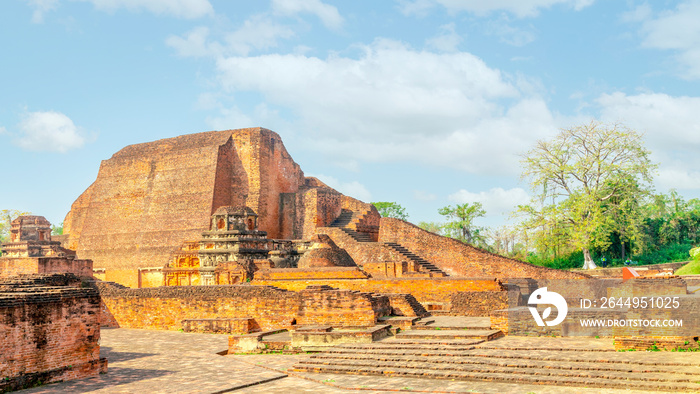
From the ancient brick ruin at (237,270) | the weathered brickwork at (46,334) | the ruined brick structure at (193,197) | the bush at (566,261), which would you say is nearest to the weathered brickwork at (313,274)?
the ancient brick ruin at (237,270)

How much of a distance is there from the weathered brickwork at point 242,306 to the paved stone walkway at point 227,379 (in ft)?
4.97

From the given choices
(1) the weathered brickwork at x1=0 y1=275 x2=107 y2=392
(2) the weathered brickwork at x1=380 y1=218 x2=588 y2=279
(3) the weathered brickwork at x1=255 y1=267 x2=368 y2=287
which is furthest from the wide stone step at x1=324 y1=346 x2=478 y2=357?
(2) the weathered brickwork at x1=380 y1=218 x2=588 y2=279

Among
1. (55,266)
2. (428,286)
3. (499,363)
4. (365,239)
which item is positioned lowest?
(499,363)

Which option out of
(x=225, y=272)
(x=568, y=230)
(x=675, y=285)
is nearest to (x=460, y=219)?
(x=568, y=230)

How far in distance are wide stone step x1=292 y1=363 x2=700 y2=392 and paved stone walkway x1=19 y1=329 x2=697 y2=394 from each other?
14cm

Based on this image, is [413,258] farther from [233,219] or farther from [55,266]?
[55,266]

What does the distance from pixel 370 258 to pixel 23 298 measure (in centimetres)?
1396

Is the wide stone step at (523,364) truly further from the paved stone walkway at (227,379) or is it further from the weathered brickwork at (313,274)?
the weathered brickwork at (313,274)

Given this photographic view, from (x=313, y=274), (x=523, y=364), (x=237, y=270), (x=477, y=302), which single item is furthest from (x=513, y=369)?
(x=237, y=270)

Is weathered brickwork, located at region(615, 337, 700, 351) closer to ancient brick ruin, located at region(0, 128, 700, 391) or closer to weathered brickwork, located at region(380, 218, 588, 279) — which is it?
ancient brick ruin, located at region(0, 128, 700, 391)

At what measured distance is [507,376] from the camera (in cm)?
810

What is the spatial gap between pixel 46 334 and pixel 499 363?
596 centimetres

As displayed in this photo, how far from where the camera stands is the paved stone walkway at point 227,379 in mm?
7941

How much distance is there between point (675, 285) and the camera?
9.30 m
